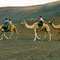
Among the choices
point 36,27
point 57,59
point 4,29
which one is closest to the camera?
point 57,59

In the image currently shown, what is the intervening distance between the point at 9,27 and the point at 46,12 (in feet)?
230

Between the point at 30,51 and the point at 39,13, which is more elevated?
the point at 30,51

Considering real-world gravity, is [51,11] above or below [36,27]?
below

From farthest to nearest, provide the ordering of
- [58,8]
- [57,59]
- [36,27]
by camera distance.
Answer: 1. [58,8]
2. [36,27]
3. [57,59]

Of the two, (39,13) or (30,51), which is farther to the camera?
(39,13)

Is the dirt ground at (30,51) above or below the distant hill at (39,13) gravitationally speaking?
above

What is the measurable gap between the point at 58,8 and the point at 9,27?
226ft

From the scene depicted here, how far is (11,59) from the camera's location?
45.7 feet

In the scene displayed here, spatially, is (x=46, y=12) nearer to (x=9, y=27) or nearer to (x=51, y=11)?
(x=51, y=11)

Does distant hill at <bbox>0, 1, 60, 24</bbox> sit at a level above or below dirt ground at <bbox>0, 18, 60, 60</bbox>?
below

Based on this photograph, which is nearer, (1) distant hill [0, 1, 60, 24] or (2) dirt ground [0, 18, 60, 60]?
(2) dirt ground [0, 18, 60, 60]

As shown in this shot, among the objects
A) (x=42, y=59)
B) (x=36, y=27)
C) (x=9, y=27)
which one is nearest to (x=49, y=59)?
(x=42, y=59)

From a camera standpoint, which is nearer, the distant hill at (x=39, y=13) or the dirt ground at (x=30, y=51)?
the dirt ground at (x=30, y=51)

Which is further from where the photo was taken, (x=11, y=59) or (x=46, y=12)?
(x=46, y=12)
